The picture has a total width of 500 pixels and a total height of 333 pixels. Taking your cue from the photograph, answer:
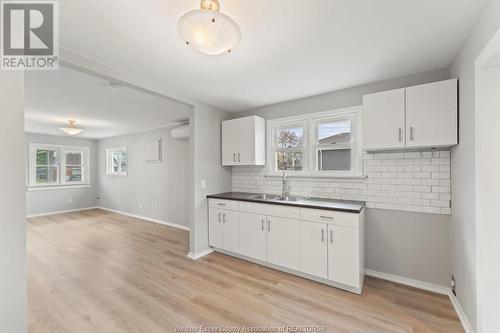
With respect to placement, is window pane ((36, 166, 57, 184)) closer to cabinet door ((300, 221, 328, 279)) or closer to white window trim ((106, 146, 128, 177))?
white window trim ((106, 146, 128, 177))

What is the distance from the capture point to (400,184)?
2.62 m

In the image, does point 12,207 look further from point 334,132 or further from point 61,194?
point 61,194

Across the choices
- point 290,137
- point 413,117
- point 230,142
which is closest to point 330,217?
point 413,117

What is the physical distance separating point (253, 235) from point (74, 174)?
7.25m

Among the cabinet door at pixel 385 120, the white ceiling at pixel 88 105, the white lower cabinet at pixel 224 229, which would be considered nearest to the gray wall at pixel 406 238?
the cabinet door at pixel 385 120

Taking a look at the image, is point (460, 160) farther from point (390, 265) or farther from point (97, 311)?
point (97, 311)

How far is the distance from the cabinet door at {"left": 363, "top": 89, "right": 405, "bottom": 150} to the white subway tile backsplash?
386 mm

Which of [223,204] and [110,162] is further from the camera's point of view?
[110,162]

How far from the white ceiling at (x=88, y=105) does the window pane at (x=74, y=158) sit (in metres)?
1.43

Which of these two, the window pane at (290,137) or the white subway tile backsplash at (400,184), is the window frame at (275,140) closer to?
the window pane at (290,137)

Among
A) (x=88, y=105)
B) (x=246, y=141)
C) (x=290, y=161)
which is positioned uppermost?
(x=88, y=105)

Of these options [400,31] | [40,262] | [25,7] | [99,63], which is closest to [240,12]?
[400,31]

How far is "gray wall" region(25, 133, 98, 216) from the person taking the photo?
6.25 metres

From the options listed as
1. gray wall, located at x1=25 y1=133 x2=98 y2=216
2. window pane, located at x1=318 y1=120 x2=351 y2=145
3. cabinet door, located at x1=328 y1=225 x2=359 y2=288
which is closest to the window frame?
window pane, located at x1=318 y1=120 x2=351 y2=145
